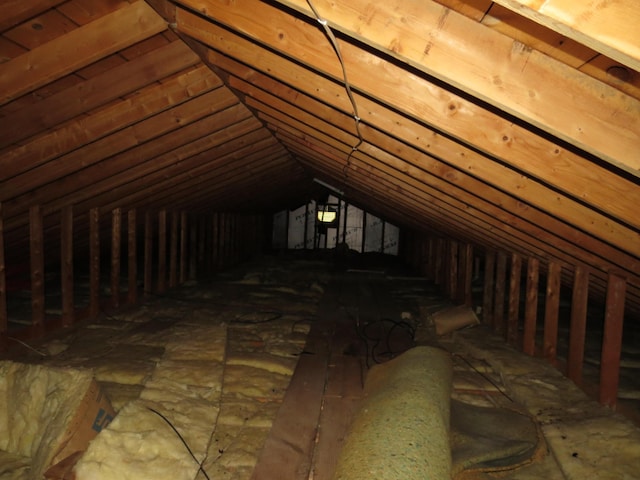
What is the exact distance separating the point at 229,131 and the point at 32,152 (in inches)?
67.9

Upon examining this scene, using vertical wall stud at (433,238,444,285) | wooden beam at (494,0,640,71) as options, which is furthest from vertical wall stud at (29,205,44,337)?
vertical wall stud at (433,238,444,285)

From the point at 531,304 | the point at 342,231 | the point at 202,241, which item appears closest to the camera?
the point at 531,304

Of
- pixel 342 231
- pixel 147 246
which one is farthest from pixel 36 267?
pixel 342 231

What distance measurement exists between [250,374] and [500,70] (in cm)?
279

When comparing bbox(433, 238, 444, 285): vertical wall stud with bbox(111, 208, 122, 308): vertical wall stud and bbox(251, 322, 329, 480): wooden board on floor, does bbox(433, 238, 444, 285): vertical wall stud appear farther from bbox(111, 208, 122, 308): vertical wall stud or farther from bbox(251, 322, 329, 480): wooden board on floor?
bbox(111, 208, 122, 308): vertical wall stud

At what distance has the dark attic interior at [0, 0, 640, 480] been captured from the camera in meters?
1.34

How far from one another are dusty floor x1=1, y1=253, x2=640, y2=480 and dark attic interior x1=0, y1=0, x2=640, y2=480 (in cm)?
2

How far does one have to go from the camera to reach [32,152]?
9.75 ft

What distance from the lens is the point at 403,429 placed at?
6.07ft

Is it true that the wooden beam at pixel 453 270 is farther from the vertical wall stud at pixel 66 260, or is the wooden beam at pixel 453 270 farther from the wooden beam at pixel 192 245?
the vertical wall stud at pixel 66 260

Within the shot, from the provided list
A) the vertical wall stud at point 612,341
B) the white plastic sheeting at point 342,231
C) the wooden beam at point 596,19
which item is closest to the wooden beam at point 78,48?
the wooden beam at point 596,19

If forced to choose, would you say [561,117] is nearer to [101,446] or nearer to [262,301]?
[101,446]

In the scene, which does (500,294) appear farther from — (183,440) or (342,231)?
(342,231)

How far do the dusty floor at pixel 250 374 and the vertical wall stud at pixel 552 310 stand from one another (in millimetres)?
153
